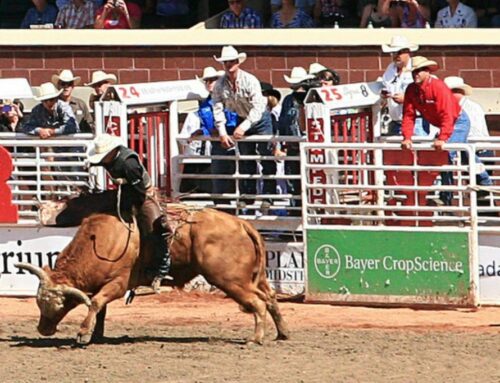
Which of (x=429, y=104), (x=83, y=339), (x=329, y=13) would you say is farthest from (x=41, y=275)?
(x=329, y=13)

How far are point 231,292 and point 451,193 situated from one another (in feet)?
10.6

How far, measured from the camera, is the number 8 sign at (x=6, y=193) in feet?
50.8

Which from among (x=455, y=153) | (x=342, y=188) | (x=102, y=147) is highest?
(x=102, y=147)

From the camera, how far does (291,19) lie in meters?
18.5

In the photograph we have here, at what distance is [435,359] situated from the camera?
11.6m

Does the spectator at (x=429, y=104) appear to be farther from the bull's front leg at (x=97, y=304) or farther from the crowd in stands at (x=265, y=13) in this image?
the crowd in stands at (x=265, y=13)

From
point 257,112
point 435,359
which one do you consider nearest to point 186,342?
point 435,359

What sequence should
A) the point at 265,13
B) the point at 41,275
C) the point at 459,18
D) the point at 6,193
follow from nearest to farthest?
the point at 41,275 < the point at 6,193 < the point at 459,18 < the point at 265,13

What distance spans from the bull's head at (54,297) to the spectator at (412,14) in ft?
23.3

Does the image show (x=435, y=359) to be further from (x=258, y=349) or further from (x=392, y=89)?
(x=392, y=89)

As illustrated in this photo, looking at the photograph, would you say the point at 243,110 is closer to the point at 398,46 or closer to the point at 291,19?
the point at 398,46

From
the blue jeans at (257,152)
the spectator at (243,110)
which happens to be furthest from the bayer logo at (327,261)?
the blue jeans at (257,152)

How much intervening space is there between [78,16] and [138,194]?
25.0 feet

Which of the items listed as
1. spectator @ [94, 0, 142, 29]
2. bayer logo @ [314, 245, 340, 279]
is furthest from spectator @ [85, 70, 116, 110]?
bayer logo @ [314, 245, 340, 279]
